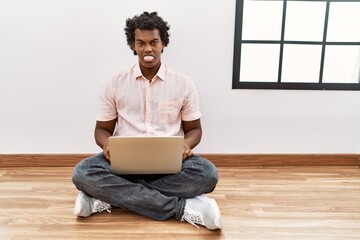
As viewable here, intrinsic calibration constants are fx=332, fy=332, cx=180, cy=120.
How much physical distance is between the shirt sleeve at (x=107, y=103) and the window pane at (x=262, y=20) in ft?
3.03

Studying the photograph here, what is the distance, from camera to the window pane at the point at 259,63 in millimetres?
2076

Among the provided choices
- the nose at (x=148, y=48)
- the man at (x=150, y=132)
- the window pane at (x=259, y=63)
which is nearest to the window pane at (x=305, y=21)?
the window pane at (x=259, y=63)

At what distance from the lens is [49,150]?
212 cm

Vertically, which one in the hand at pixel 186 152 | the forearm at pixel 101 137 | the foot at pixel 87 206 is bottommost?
the foot at pixel 87 206

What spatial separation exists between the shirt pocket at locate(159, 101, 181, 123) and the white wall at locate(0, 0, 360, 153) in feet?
1.53

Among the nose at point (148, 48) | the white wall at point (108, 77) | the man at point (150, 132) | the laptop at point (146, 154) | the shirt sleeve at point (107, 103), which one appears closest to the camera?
the laptop at point (146, 154)

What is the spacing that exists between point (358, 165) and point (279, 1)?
1.17 metres

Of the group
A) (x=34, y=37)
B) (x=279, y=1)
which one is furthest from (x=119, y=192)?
(x=279, y=1)

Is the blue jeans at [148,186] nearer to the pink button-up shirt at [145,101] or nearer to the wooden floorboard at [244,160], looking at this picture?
the pink button-up shirt at [145,101]

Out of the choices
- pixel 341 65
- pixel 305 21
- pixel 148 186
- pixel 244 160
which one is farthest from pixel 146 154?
pixel 341 65

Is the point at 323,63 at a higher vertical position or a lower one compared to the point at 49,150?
higher

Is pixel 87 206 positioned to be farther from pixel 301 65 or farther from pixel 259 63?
pixel 301 65

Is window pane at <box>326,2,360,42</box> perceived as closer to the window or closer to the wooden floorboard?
the window

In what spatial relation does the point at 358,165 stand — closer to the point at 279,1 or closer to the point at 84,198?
the point at 279,1
